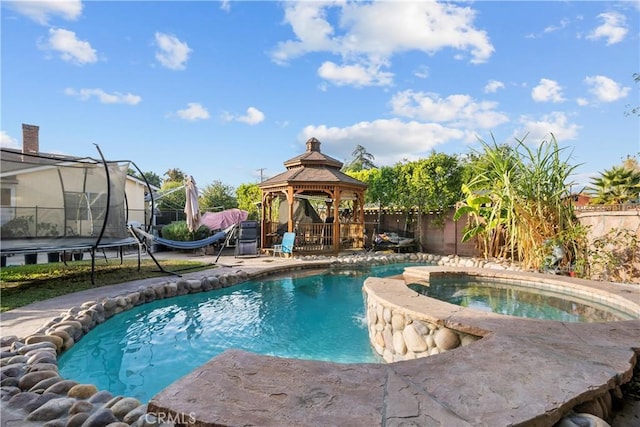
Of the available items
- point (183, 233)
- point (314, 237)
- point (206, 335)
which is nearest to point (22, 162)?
point (206, 335)

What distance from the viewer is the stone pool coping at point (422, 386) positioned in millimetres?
1582

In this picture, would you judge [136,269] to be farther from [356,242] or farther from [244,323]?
[356,242]

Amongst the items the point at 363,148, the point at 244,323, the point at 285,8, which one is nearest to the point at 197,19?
the point at 285,8

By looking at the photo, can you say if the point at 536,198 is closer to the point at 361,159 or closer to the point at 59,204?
the point at 59,204

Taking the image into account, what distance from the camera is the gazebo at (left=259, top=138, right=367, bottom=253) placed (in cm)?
1336

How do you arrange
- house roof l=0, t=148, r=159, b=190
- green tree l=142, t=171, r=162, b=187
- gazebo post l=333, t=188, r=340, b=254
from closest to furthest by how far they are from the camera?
house roof l=0, t=148, r=159, b=190 → gazebo post l=333, t=188, r=340, b=254 → green tree l=142, t=171, r=162, b=187

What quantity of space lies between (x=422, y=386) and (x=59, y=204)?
821 cm

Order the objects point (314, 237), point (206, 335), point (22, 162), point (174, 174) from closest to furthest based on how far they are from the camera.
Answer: point (206, 335) < point (22, 162) < point (314, 237) < point (174, 174)

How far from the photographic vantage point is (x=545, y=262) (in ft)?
24.2

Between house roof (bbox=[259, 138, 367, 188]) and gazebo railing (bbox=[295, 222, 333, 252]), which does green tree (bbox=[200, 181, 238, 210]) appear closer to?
house roof (bbox=[259, 138, 367, 188])

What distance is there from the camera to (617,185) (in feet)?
55.6

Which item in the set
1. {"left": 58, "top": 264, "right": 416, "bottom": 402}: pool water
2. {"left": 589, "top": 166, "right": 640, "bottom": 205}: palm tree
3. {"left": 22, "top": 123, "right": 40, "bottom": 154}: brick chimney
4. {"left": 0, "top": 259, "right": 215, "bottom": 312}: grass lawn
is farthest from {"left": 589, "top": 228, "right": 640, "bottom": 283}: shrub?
{"left": 22, "top": 123, "right": 40, "bottom": 154}: brick chimney

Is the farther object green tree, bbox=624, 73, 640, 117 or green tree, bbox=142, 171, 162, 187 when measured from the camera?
green tree, bbox=142, 171, 162, 187

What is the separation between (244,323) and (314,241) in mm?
8324
